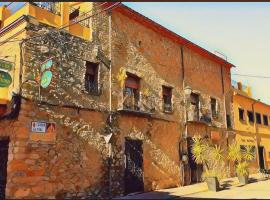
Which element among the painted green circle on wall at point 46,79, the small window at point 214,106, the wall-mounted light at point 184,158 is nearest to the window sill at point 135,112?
the wall-mounted light at point 184,158

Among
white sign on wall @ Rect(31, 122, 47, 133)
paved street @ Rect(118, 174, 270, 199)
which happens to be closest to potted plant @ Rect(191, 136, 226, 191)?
paved street @ Rect(118, 174, 270, 199)

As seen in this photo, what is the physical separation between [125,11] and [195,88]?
6.82 metres

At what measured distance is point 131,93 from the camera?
14.1 meters

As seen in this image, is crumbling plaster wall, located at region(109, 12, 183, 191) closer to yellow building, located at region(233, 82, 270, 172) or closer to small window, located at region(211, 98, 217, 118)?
small window, located at region(211, 98, 217, 118)

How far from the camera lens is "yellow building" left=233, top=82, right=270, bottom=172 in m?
22.3

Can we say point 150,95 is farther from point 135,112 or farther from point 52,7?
point 52,7

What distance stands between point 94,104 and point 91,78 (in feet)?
3.98

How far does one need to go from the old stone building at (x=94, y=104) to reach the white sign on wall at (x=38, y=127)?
0.03 meters

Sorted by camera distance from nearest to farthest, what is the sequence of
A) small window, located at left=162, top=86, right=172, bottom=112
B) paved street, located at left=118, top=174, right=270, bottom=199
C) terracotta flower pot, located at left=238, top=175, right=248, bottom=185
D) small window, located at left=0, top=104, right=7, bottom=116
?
small window, located at left=0, top=104, right=7, bottom=116, paved street, located at left=118, top=174, right=270, bottom=199, small window, located at left=162, top=86, right=172, bottom=112, terracotta flower pot, located at left=238, top=175, right=248, bottom=185

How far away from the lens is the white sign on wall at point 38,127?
9984 mm

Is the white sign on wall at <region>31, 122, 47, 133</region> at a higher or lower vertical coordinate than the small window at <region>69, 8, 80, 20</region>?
lower

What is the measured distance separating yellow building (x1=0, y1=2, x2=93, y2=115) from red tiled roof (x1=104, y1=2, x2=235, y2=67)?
2.02 m

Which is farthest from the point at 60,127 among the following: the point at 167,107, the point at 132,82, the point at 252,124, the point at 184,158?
the point at 252,124

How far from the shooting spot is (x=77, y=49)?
1197 centimetres
